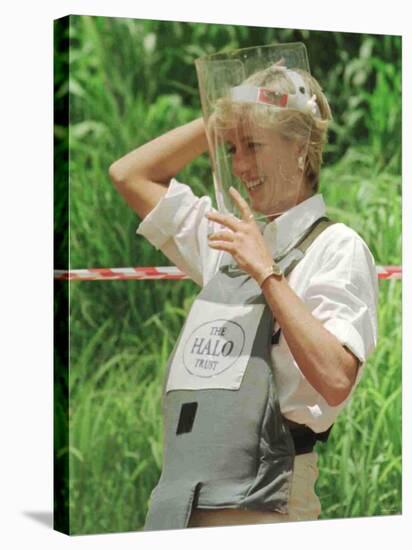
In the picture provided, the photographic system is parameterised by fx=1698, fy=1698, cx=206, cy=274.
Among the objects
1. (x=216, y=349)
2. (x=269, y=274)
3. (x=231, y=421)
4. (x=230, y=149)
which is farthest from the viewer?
(x=230, y=149)

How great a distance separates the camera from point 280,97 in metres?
6.71

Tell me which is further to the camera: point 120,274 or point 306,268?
point 120,274

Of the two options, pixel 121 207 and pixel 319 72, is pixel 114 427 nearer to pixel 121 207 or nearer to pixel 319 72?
pixel 121 207

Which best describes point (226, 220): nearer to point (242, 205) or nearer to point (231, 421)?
point (242, 205)

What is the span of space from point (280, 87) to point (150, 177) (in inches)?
24.8

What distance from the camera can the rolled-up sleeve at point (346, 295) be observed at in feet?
21.3

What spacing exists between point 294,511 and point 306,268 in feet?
3.31

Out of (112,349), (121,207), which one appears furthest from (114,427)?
(121,207)

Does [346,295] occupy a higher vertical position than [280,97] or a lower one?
lower

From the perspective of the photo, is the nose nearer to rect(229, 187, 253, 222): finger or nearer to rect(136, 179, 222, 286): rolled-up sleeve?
rect(229, 187, 253, 222): finger

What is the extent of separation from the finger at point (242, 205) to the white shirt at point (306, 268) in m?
0.13

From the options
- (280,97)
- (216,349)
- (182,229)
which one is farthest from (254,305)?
(280,97)

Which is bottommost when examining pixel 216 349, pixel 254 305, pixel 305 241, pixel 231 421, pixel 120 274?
pixel 231 421

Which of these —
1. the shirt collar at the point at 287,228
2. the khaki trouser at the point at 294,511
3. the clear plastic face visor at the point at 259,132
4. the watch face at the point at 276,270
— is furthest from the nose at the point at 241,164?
the khaki trouser at the point at 294,511
